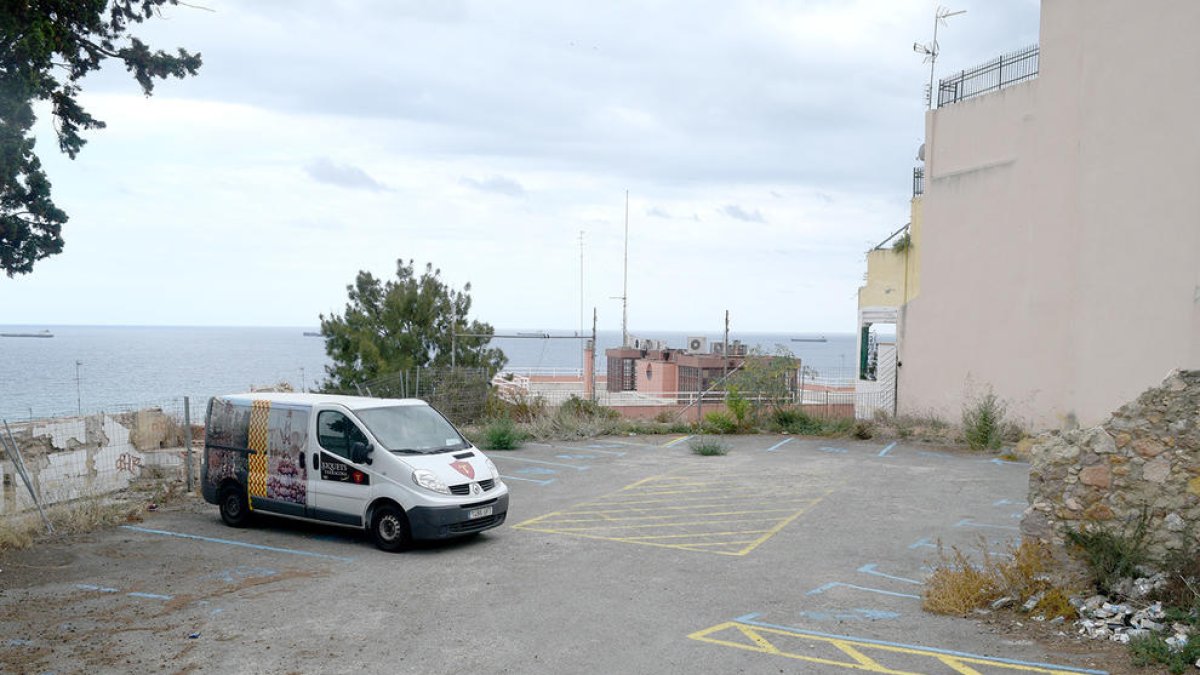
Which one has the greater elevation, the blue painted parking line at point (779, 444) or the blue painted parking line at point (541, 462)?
the blue painted parking line at point (779, 444)

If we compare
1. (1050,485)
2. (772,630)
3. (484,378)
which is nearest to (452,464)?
(772,630)

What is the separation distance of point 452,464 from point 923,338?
19265 mm

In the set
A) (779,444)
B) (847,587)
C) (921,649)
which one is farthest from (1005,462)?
(921,649)

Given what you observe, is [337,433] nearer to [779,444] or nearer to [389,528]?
[389,528]

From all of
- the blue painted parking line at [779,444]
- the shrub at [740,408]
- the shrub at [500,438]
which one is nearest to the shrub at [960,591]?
the blue painted parking line at [779,444]

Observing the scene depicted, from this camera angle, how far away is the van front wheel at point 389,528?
11.3 metres

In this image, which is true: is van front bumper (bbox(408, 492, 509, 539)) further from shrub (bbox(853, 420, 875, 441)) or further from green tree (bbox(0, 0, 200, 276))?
shrub (bbox(853, 420, 875, 441))

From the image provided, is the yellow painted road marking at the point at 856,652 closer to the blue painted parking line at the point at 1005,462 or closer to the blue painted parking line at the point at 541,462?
the blue painted parking line at the point at 541,462

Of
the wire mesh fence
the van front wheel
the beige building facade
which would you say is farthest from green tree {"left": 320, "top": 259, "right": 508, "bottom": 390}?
the van front wheel

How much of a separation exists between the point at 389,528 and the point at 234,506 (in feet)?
9.69

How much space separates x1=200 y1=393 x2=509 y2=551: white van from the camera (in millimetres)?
11375

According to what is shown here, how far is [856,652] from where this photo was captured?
767 centimetres

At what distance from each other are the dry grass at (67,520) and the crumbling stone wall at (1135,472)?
12.0m

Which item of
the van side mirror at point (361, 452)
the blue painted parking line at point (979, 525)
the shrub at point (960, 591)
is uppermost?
the van side mirror at point (361, 452)
